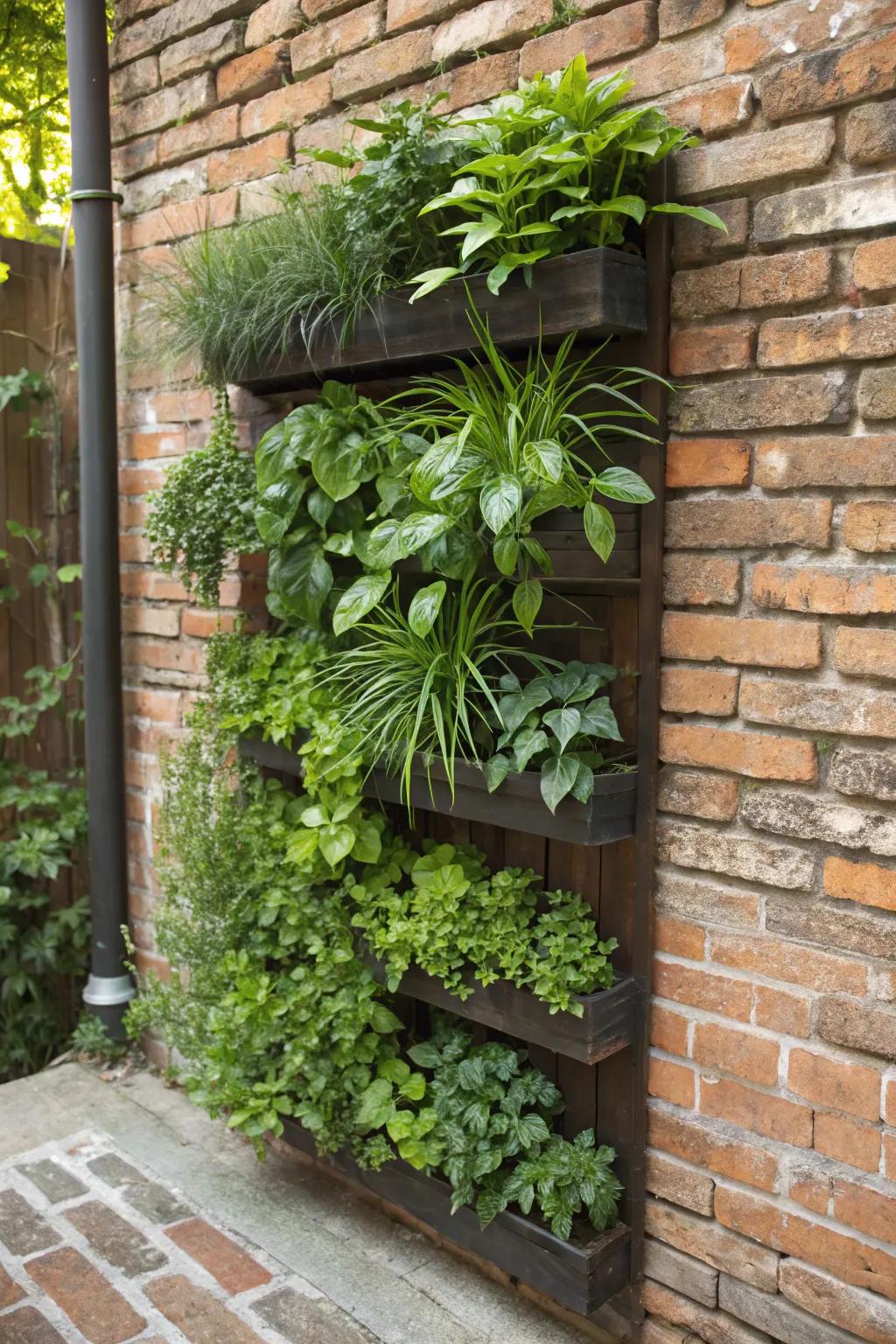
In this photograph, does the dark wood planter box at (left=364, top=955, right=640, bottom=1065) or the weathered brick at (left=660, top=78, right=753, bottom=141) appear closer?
the weathered brick at (left=660, top=78, right=753, bottom=141)

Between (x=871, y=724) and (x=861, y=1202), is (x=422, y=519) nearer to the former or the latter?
(x=871, y=724)

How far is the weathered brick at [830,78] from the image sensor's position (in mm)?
1522

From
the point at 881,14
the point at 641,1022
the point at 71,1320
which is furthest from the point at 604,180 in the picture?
the point at 71,1320

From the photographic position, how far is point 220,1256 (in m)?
2.15

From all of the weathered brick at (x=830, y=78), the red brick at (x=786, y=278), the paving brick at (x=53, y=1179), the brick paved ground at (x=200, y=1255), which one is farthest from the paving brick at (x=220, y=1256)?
the weathered brick at (x=830, y=78)

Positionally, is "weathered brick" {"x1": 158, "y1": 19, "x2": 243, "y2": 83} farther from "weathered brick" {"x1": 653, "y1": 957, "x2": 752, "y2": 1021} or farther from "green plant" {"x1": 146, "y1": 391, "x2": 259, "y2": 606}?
"weathered brick" {"x1": 653, "y1": 957, "x2": 752, "y2": 1021}

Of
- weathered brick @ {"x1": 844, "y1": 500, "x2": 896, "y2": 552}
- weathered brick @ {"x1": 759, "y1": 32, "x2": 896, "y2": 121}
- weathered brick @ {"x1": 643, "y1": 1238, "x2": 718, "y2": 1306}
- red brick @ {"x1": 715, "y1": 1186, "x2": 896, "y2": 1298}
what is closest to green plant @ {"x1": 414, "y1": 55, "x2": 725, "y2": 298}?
weathered brick @ {"x1": 759, "y1": 32, "x2": 896, "y2": 121}

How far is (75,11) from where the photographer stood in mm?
2619

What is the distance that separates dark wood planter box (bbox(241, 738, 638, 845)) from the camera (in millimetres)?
1770

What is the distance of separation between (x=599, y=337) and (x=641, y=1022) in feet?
3.89

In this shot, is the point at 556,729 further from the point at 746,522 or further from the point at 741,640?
the point at 746,522

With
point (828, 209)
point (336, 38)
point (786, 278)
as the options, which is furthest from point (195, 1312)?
point (336, 38)

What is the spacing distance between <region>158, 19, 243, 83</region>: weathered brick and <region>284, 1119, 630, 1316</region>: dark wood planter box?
251 centimetres

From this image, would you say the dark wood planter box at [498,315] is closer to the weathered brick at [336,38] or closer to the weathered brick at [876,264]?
the weathered brick at [876,264]
